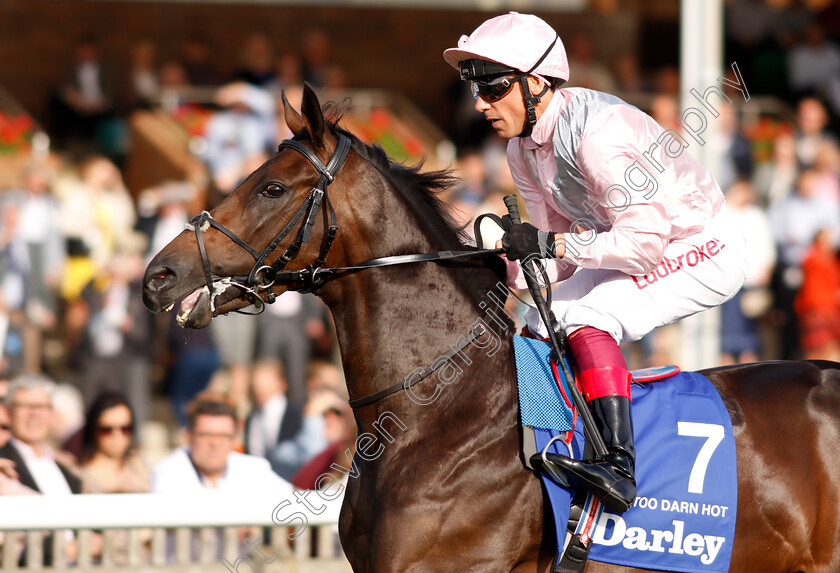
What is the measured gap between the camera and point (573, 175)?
332 centimetres

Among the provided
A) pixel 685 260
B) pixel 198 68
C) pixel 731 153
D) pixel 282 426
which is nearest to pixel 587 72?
pixel 731 153

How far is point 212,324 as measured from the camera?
7.35 meters

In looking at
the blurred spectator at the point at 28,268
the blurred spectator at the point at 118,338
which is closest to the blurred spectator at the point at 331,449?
the blurred spectator at the point at 118,338

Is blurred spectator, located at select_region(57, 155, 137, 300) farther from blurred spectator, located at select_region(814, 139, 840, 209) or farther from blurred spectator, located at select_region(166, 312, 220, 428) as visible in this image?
blurred spectator, located at select_region(814, 139, 840, 209)

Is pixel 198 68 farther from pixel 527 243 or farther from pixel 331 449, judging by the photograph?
pixel 527 243

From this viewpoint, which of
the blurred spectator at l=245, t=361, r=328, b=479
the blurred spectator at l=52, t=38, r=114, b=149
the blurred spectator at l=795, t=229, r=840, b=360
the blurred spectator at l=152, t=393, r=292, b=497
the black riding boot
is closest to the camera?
the black riding boot

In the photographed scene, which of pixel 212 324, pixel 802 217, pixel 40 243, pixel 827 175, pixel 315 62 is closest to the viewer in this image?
pixel 212 324

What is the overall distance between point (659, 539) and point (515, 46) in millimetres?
1636

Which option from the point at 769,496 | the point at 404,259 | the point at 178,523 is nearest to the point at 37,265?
the point at 178,523

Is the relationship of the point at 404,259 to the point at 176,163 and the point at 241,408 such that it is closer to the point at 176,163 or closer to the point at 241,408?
the point at 241,408

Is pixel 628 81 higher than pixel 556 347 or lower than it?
higher

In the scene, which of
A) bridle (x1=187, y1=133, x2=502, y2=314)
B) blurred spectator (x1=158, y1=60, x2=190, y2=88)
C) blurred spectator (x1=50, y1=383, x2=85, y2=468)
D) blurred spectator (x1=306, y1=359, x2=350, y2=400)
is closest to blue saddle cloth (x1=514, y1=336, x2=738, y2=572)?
bridle (x1=187, y1=133, x2=502, y2=314)

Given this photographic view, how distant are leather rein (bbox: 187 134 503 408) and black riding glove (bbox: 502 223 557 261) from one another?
288 mm

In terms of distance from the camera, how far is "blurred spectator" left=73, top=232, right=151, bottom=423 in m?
7.14
